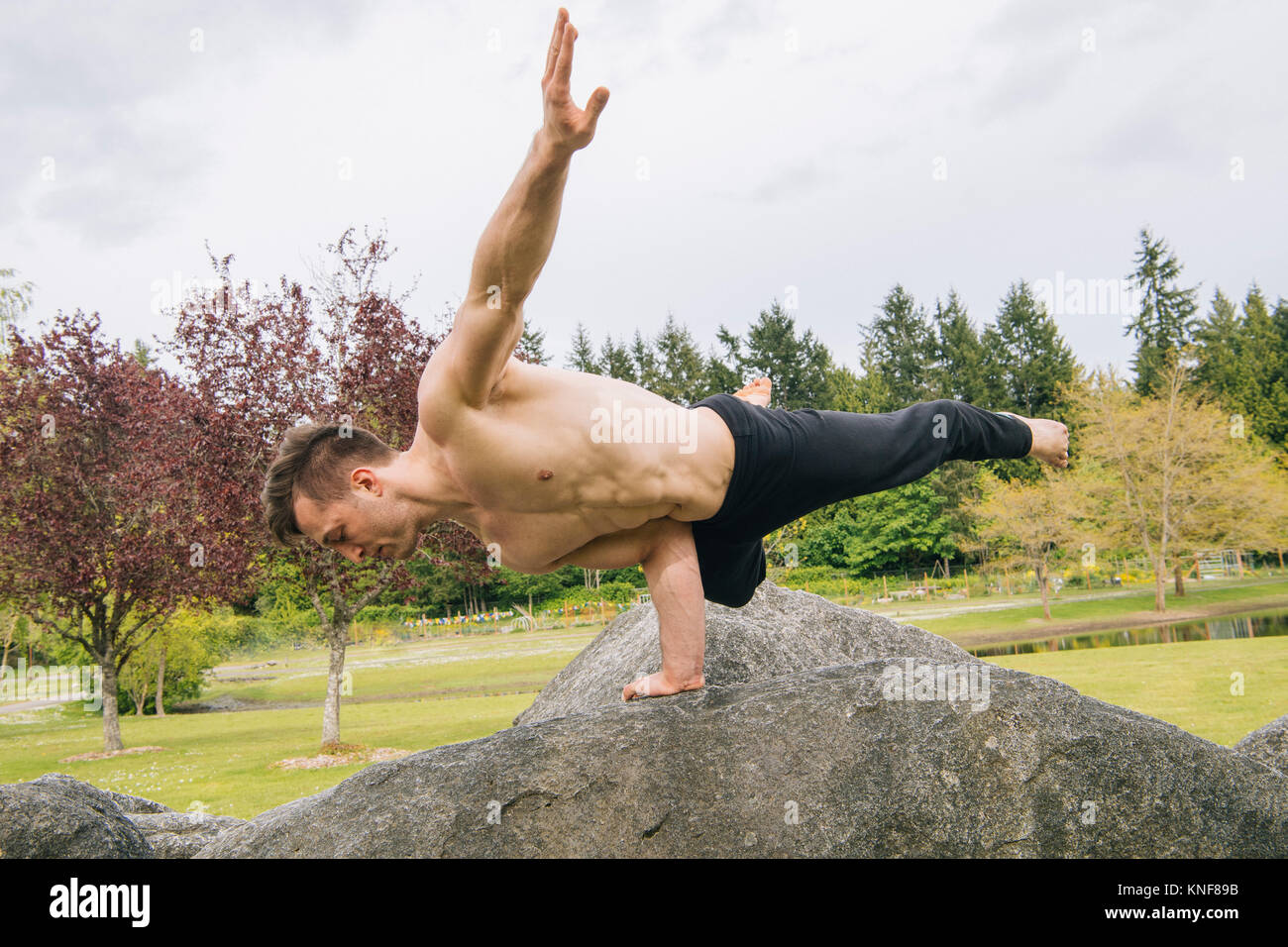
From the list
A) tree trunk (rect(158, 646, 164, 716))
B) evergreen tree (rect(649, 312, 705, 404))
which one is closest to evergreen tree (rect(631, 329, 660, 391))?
evergreen tree (rect(649, 312, 705, 404))

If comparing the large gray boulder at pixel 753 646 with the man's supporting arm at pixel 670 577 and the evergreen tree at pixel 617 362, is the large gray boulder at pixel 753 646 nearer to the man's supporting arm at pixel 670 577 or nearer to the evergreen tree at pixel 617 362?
the man's supporting arm at pixel 670 577

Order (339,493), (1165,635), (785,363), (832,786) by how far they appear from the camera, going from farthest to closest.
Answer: (785,363)
(1165,635)
(339,493)
(832,786)

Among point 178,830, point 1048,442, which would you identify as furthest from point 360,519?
point 1048,442

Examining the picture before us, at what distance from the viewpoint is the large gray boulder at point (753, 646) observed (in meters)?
4.97

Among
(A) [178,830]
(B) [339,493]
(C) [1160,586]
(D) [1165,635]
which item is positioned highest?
(B) [339,493]

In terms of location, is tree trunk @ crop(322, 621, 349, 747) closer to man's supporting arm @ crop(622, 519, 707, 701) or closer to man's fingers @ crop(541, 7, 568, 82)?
man's supporting arm @ crop(622, 519, 707, 701)

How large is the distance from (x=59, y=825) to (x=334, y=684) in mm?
8184

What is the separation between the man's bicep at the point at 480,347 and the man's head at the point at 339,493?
52cm

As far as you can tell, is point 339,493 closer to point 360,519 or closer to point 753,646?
point 360,519

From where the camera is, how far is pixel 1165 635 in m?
21.3

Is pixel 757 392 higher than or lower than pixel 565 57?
lower

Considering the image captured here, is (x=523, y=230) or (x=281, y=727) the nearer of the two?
(x=523, y=230)

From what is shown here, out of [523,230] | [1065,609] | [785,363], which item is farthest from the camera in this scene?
[785,363]
